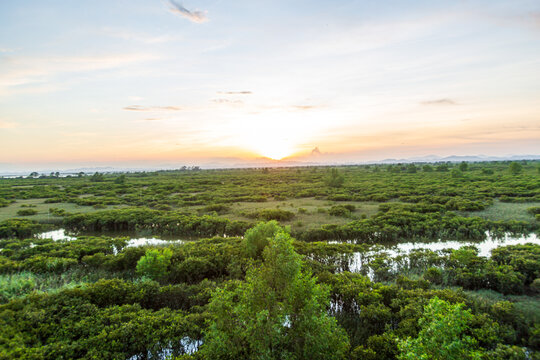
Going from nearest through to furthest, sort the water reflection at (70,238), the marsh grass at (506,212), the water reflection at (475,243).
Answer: the water reflection at (475,243), the water reflection at (70,238), the marsh grass at (506,212)

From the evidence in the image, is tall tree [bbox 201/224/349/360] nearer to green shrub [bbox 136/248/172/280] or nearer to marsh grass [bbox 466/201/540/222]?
green shrub [bbox 136/248/172/280]

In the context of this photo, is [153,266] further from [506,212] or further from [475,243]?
[506,212]

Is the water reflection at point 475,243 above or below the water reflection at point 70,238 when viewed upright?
above

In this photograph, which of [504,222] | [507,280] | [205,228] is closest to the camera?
[507,280]

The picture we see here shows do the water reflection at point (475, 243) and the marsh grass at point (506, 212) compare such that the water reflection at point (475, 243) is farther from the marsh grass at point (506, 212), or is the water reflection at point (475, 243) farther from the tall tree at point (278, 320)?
the tall tree at point (278, 320)

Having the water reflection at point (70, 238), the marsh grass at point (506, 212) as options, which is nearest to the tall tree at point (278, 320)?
the water reflection at point (70, 238)

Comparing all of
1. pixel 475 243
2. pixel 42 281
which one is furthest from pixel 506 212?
pixel 42 281

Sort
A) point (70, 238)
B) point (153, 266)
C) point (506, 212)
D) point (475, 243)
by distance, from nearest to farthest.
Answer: point (153, 266) < point (475, 243) < point (70, 238) < point (506, 212)

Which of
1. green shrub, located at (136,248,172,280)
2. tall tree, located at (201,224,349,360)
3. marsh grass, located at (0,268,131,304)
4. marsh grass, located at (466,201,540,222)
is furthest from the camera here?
marsh grass, located at (466,201,540,222)

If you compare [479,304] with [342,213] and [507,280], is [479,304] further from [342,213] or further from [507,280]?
[342,213]

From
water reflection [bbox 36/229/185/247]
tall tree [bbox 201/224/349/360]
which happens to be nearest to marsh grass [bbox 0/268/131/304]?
water reflection [bbox 36/229/185/247]

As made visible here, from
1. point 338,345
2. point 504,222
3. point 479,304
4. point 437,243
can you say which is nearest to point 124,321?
point 338,345
